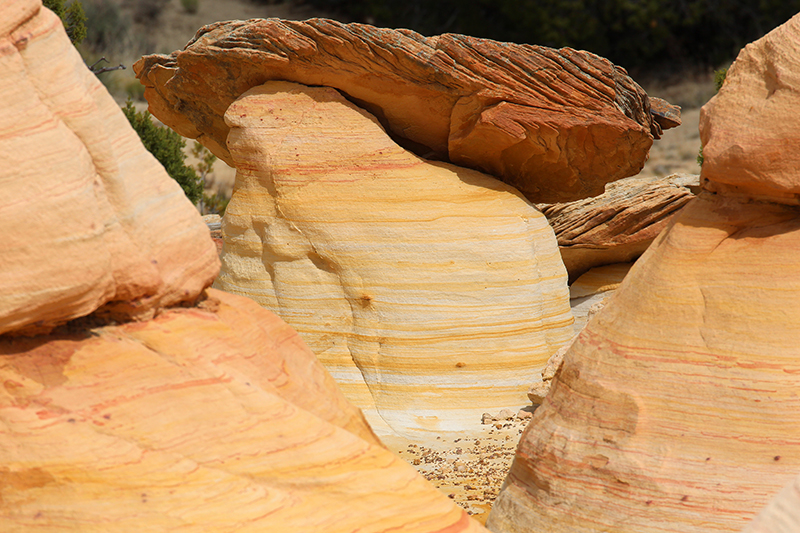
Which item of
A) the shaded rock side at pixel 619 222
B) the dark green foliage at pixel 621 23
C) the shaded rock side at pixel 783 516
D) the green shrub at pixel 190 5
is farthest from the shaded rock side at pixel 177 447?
the green shrub at pixel 190 5

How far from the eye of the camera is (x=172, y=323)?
2.88 metres

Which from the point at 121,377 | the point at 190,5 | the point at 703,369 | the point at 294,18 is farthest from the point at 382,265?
the point at 190,5

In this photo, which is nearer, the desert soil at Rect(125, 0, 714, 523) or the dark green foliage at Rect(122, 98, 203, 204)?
the desert soil at Rect(125, 0, 714, 523)

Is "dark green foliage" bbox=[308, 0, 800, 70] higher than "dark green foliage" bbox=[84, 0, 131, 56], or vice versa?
"dark green foliage" bbox=[308, 0, 800, 70]

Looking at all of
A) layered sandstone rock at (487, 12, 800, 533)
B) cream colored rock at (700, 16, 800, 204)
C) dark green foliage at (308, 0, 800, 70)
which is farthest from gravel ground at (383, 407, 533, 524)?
dark green foliage at (308, 0, 800, 70)

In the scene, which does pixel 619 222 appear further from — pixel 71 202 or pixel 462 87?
pixel 71 202

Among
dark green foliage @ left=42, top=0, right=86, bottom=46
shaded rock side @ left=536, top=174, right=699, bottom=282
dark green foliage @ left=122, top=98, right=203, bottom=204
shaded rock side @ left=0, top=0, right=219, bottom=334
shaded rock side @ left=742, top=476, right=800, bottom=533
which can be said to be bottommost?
dark green foliage @ left=122, top=98, right=203, bottom=204

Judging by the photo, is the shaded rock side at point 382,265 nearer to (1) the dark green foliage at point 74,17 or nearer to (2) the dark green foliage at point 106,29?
(1) the dark green foliage at point 74,17

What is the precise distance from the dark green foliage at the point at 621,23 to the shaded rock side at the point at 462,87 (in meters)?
12.2

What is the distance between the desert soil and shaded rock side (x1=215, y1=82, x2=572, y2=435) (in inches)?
13.8

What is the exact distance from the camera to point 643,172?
16.5 meters

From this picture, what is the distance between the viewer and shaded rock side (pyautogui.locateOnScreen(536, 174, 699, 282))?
316 inches

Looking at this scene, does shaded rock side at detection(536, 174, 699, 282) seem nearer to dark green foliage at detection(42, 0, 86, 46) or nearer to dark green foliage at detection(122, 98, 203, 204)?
dark green foliage at detection(122, 98, 203, 204)

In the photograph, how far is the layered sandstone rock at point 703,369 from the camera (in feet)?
10.9
